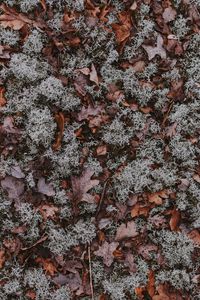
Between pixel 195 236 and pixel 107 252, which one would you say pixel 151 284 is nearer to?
pixel 107 252

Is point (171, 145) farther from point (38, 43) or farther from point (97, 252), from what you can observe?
point (38, 43)

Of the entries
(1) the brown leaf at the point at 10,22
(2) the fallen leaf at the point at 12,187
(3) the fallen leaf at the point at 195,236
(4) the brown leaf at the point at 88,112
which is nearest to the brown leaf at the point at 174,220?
(3) the fallen leaf at the point at 195,236

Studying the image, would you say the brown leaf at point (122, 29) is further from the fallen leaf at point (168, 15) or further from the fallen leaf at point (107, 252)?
the fallen leaf at point (107, 252)

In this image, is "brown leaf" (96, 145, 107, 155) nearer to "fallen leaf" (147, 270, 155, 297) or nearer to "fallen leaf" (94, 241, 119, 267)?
"fallen leaf" (94, 241, 119, 267)

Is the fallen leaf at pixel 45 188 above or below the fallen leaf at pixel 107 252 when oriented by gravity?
above

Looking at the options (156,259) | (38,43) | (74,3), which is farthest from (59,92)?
(156,259)
